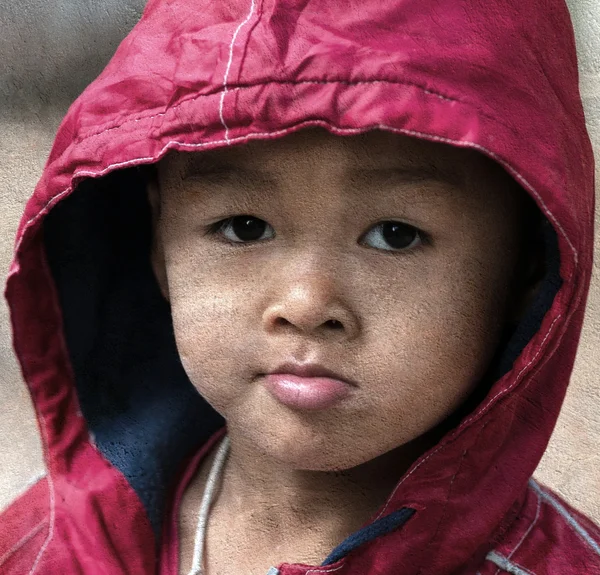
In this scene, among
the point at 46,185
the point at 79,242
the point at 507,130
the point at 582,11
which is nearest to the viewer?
the point at 507,130

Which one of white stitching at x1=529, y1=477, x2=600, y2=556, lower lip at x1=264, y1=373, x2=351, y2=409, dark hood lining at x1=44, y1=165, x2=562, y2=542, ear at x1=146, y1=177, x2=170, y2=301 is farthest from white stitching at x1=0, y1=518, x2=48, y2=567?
white stitching at x1=529, y1=477, x2=600, y2=556

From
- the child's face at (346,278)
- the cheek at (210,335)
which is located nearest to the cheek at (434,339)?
the child's face at (346,278)

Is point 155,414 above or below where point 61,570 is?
above

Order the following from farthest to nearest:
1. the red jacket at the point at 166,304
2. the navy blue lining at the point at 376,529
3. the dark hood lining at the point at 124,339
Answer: the dark hood lining at the point at 124,339 → the navy blue lining at the point at 376,529 → the red jacket at the point at 166,304

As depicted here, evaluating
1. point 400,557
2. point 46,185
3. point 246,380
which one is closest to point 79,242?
point 46,185

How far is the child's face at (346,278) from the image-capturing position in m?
0.66

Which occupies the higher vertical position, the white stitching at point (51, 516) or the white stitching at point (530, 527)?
the white stitching at point (530, 527)

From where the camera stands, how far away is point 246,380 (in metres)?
0.71

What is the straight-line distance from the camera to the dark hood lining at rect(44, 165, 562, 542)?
844 mm

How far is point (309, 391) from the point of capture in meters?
0.67

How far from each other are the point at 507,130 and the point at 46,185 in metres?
0.36

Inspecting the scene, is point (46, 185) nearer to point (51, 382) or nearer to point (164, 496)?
point (51, 382)

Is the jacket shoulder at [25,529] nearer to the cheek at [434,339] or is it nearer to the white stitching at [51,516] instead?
the white stitching at [51,516]

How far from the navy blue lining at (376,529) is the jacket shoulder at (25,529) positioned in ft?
1.03
